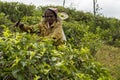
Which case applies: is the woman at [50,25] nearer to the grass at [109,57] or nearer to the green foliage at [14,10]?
the grass at [109,57]

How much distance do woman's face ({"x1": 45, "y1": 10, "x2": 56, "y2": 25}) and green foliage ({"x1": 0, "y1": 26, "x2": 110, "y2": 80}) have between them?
10.6 ft

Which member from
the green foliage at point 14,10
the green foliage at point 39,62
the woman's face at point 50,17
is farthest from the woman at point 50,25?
the green foliage at point 14,10

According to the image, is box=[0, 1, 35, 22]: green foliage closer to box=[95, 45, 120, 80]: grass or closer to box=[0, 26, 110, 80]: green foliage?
box=[95, 45, 120, 80]: grass

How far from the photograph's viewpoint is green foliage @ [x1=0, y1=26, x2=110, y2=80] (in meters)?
3.08

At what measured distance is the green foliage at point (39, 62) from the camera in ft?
10.1

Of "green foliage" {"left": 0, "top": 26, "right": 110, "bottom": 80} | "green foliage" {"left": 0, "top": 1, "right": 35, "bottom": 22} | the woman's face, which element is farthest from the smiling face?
"green foliage" {"left": 0, "top": 1, "right": 35, "bottom": 22}

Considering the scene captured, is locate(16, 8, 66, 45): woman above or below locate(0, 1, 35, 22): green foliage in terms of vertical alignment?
above

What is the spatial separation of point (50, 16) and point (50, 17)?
18 millimetres

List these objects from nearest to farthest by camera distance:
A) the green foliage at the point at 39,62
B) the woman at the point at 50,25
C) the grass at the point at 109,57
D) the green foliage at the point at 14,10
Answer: the green foliage at the point at 39,62, the woman at the point at 50,25, the grass at the point at 109,57, the green foliage at the point at 14,10

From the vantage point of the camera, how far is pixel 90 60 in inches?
147

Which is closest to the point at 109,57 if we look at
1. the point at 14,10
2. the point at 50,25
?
the point at 14,10

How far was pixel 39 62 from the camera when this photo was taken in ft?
10.6

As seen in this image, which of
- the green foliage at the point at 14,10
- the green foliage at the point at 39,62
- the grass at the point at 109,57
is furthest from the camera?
the green foliage at the point at 14,10

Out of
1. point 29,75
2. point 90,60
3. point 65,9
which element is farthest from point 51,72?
point 65,9
